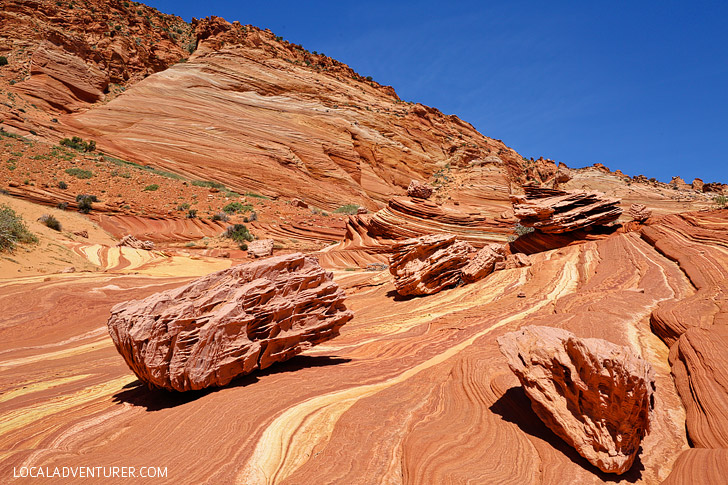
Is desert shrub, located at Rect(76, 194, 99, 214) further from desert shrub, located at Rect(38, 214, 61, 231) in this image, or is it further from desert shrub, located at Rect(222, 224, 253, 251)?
desert shrub, located at Rect(222, 224, 253, 251)

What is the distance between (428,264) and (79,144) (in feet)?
128

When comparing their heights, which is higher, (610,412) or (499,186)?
(499,186)

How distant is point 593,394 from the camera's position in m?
3.43

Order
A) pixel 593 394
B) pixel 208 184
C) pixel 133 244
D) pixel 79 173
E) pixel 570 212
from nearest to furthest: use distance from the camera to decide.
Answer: pixel 593 394, pixel 570 212, pixel 133 244, pixel 79 173, pixel 208 184

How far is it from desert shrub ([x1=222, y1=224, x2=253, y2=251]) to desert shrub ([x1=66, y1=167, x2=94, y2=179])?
1276 cm

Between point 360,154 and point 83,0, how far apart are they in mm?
51127

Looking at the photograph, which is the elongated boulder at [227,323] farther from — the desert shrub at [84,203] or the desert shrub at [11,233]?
the desert shrub at [84,203]

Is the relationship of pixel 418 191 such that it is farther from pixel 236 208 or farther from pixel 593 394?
pixel 593 394

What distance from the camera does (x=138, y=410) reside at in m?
4.73

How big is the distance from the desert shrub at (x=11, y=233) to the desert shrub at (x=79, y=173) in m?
15.2

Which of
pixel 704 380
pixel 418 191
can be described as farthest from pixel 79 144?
pixel 704 380

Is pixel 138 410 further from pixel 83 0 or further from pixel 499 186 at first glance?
pixel 83 0

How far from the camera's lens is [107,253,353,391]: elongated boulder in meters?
4.77

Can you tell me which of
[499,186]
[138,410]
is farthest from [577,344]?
[499,186]
